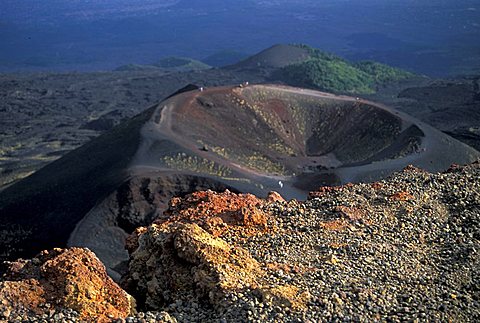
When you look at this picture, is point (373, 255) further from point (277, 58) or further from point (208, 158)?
point (277, 58)

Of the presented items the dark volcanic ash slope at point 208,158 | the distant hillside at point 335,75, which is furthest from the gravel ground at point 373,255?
the distant hillside at point 335,75

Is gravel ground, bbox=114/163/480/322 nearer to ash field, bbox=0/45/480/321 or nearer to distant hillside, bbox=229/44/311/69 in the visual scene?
ash field, bbox=0/45/480/321

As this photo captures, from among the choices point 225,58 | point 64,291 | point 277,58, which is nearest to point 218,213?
point 64,291

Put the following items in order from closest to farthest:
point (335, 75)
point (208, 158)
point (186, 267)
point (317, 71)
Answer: point (186, 267), point (208, 158), point (335, 75), point (317, 71)

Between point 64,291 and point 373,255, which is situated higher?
point 64,291

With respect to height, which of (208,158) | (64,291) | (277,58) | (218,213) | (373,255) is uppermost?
(64,291)

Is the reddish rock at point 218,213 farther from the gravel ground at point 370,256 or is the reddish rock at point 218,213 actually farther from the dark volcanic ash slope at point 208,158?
the dark volcanic ash slope at point 208,158
